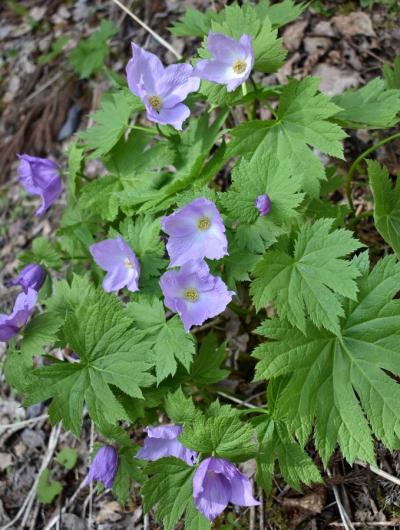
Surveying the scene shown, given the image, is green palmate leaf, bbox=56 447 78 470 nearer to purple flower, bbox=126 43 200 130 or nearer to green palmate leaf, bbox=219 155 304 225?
green palmate leaf, bbox=219 155 304 225

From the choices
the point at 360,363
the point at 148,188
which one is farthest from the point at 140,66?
the point at 360,363

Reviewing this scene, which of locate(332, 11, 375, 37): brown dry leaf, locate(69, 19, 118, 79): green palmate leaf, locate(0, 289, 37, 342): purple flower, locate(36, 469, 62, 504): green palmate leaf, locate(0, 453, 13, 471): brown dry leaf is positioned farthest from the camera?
locate(69, 19, 118, 79): green palmate leaf

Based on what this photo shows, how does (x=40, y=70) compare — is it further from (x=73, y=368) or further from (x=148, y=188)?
(x=73, y=368)

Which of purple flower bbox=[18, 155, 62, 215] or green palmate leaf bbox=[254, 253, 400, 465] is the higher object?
purple flower bbox=[18, 155, 62, 215]

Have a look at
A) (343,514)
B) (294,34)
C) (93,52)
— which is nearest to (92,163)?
(93,52)

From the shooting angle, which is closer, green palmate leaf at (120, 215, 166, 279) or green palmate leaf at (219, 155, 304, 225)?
green palmate leaf at (219, 155, 304, 225)

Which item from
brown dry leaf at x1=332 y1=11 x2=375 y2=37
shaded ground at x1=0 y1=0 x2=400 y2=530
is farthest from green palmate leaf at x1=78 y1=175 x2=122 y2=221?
brown dry leaf at x1=332 y1=11 x2=375 y2=37
